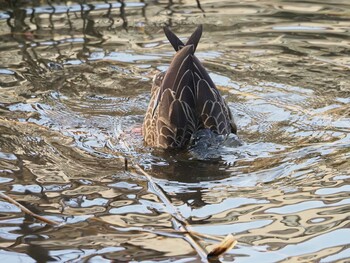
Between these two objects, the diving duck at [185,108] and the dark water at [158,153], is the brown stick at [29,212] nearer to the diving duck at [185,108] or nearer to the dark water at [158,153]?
the dark water at [158,153]

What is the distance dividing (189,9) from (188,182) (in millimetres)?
4903

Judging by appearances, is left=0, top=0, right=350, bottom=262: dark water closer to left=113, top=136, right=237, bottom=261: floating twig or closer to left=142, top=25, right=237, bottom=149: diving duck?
left=113, top=136, right=237, bottom=261: floating twig

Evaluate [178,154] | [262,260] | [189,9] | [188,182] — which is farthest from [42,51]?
[262,260]

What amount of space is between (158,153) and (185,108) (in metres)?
0.40

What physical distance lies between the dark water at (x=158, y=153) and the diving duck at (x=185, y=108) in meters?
0.18

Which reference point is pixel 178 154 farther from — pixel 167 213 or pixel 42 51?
pixel 42 51

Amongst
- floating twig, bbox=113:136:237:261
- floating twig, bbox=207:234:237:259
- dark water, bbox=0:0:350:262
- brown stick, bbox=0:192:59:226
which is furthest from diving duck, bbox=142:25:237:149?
floating twig, bbox=207:234:237:259

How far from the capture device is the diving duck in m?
6.46

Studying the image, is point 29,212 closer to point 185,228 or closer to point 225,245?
point 185,228

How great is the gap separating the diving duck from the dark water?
0.18 m

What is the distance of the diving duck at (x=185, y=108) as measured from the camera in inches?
254

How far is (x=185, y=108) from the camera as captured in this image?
6.48 metres

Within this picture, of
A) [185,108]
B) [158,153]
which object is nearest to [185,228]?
[158,153]

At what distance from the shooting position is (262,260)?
455 cm
